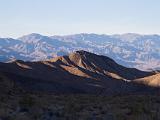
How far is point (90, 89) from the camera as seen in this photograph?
4705 inches

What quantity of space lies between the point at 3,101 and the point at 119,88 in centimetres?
9721

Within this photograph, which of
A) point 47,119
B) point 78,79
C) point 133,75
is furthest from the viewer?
point 133,75

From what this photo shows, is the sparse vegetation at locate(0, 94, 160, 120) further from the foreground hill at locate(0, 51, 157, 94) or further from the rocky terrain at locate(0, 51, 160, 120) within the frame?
the foreground hill at locate(0, 51, 157, 94)

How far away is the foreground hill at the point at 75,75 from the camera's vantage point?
11236 centimetres

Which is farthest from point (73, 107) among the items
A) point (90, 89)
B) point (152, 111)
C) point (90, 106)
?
point (90, 89)

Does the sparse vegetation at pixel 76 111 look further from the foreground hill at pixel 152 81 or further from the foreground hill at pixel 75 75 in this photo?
the foreground hill at pixel 152 81

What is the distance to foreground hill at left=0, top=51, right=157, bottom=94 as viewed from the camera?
11236 centimetres

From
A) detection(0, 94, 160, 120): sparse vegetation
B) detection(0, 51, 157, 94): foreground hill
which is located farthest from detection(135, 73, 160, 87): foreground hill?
detection(0, 94, 160, 120): sparse vegetation

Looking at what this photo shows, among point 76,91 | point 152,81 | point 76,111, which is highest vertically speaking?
point 76,111

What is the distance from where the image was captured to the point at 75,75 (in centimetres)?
13700

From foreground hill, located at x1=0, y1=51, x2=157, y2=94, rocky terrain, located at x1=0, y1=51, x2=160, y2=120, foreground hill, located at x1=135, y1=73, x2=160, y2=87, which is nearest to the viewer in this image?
rocky terrain, located at x1=0, y1=51, x2=160, y2=120

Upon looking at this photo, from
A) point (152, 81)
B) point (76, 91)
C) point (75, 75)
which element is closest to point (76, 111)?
point (76, 91)

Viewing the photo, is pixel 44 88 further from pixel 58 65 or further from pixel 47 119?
pixel 47 119

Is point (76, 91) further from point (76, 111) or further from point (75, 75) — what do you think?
point (76, 111)
